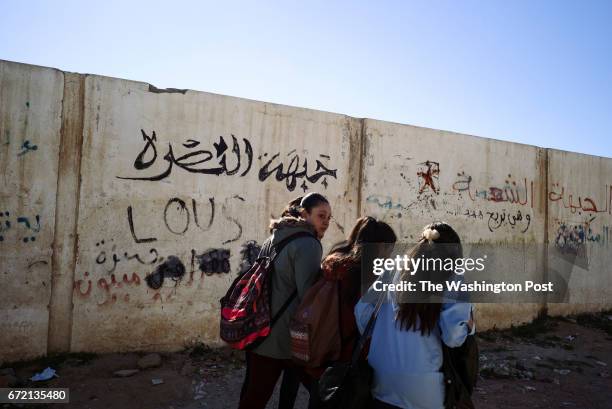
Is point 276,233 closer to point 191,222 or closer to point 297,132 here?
point 191,222

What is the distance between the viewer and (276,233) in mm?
2445

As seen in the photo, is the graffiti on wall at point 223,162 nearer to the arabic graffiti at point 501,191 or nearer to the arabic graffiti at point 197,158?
→ the arabic graffiti at point 197,158

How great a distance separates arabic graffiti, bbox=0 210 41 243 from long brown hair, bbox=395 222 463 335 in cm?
333

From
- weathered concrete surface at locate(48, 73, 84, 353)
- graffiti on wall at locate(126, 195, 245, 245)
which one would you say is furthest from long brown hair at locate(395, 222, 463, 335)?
weathered concrete surface at locate(48, 73, 84, 353)

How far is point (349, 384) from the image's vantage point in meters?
1.80

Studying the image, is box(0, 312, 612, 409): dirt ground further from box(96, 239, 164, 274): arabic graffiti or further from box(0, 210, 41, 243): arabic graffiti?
box(0, 210, 41, 243): arabic graffiti

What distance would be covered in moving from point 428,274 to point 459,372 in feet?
1.37

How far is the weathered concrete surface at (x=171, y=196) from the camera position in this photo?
13.2ft

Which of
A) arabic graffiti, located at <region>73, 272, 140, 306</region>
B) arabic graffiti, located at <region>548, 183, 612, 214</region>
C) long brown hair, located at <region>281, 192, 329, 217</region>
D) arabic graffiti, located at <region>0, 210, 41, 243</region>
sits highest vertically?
Result: arabic graffiti, located at <region>548, 183, 612, 214</region>

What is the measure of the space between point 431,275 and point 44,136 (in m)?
3.54

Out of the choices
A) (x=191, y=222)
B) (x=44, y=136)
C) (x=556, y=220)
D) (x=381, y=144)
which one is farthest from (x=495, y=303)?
(x=44, y=136)

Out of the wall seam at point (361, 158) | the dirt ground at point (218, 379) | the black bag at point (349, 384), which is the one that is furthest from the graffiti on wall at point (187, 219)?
the black bag at point (349, 384)

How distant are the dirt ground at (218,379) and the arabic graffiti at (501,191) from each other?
195 centimetres

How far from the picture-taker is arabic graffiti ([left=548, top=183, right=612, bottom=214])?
673cm
